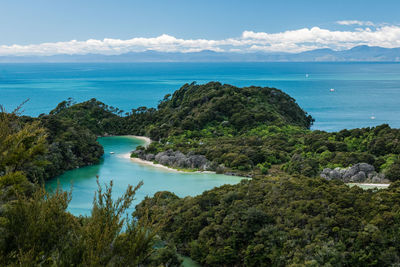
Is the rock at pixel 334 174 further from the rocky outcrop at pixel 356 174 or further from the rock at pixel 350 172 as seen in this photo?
the rock at pixel 350 172

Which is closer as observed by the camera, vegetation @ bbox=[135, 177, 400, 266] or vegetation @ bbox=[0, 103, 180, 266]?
vegetation @ bbox=[0, 103, 180, 266]

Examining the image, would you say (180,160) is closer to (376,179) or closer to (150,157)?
(150,157)

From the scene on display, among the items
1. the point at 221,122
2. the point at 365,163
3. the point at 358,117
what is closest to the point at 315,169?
the point at 365,163

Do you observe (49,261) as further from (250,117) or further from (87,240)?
(250,117)

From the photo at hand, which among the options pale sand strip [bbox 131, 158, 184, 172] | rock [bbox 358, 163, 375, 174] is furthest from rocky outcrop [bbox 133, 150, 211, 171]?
rock [bbox 358, 163, 375, 174]

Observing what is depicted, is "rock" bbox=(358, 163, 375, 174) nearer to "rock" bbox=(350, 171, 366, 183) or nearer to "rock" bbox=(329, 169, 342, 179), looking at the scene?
"rock" bbox=(350, 171, 366, 183)

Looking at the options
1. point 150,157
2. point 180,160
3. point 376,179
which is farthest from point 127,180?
point 376,179
